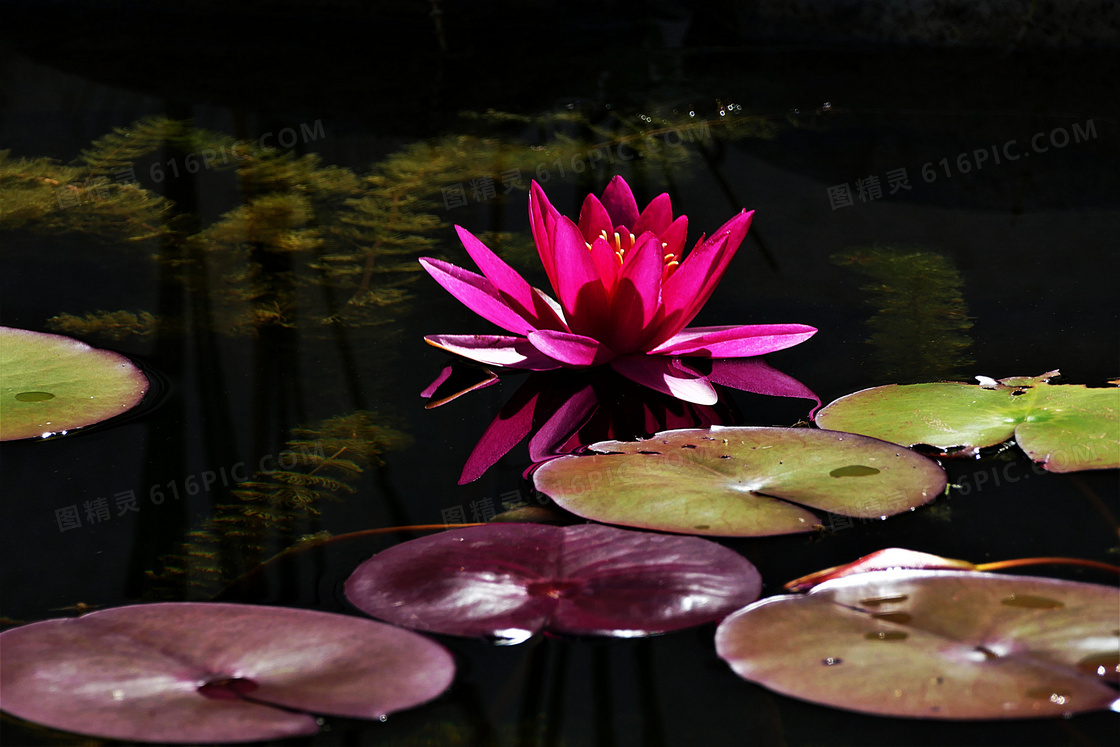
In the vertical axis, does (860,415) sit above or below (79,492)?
below

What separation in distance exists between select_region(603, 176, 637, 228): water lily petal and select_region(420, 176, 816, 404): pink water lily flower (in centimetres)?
2

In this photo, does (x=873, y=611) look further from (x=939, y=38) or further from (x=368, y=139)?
(x=939, y=38)

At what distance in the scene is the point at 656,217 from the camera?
1.51m

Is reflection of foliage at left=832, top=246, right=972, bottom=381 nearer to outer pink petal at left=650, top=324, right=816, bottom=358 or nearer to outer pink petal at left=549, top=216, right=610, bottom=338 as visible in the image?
outer pink petal at left=650, top=324, right=816, bottom=358

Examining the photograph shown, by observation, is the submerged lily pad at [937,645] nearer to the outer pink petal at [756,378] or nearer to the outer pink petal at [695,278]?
the outer pink petal at [756,378]

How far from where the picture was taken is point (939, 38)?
3.02 meters

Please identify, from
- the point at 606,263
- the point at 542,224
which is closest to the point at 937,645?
the point at 606,263

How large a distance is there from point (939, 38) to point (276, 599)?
2834mm

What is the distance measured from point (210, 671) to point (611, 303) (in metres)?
0.75

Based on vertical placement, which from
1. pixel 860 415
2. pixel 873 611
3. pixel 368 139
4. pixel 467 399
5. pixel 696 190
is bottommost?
pixel 873 611

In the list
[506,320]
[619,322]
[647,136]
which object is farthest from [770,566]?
[647,136]

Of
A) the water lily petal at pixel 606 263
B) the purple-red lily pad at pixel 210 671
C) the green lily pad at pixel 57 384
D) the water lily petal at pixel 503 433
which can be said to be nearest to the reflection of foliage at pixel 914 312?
the water lily petal at pixel 606 263

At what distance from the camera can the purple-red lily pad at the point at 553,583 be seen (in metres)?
0.93

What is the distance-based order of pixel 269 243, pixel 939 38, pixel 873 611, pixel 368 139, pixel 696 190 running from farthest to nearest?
pixel 939 38
pixel 368 139
pixel 696 190
pixel 269 243
pixel 873 611
